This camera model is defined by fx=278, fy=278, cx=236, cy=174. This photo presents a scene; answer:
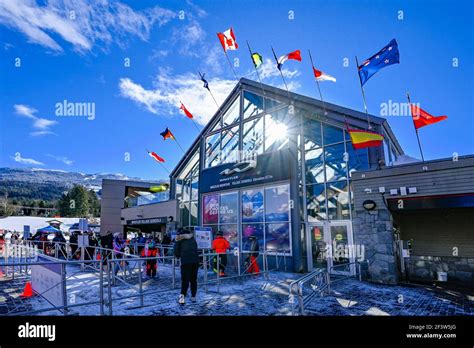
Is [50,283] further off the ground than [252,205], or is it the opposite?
[252,205]

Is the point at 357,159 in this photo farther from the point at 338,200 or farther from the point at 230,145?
the point at 230,145

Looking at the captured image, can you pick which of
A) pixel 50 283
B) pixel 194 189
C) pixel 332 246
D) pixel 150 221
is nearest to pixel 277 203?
pixel 332 246

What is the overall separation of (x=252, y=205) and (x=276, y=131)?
3.81 meters

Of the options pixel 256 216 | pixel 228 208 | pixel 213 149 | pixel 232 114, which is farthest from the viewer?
pixel 213 149

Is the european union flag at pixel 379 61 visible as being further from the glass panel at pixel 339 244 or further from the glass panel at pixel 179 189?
the glass panel at pixel 179 189

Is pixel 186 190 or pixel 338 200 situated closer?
pixel 338 200

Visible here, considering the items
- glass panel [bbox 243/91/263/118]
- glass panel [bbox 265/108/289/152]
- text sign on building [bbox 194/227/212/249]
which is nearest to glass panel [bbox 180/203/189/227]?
glass panel [bbox 243/91/263/118]

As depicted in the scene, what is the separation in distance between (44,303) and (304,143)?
35.1ft

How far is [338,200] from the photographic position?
11.0m

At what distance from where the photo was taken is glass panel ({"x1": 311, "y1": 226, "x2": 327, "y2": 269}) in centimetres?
1109

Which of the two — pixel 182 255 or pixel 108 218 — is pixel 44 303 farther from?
pixel 108 218

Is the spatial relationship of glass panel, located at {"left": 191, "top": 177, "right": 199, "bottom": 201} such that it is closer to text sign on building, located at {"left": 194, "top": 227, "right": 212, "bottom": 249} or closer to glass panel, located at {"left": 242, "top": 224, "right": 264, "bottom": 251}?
glass panel, located at {"left": 242, "top": 224, "right": 264, "bottom": 251}

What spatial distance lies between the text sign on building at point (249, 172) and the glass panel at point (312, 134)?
99cm
